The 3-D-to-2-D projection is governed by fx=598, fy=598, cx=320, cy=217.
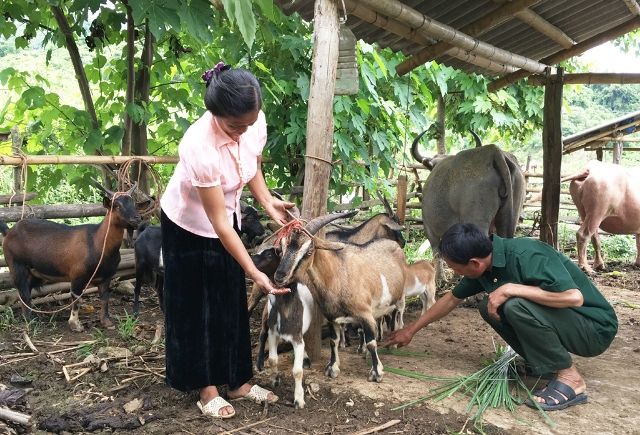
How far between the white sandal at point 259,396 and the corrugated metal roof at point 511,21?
2803 millimetres

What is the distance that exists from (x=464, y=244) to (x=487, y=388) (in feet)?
3.25

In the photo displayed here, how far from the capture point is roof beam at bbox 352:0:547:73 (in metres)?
4.51

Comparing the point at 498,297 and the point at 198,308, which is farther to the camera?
the point at 498,297

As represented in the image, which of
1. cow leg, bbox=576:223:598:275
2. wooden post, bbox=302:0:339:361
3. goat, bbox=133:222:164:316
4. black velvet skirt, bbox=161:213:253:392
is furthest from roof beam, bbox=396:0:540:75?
cow leg, bbox=576:223:598:275

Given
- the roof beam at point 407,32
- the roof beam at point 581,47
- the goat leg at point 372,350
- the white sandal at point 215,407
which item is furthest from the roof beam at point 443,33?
the white sandal at point 215,407

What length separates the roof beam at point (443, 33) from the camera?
14.8 feet

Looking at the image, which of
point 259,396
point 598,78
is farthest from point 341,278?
point 598,78

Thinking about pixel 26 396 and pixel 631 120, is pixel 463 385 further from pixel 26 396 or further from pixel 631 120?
pixel 631 120

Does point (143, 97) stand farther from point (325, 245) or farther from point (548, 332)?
point (548, 332)

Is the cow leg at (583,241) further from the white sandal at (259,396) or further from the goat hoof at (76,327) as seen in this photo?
the goat hoof at (76,327)

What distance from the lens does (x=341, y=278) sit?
417 centimetres

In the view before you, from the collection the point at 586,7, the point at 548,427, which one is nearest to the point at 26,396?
the point at 548,427

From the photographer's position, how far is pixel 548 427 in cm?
349

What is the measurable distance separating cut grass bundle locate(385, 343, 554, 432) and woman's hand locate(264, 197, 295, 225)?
1364mm
